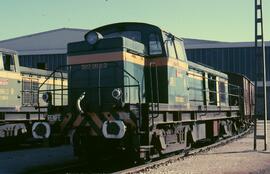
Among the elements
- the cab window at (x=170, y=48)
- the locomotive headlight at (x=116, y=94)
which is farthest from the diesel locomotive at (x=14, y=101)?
the locomotive headlight at (x=116, y=94)

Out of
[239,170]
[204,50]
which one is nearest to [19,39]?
[204,50]

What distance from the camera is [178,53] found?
11.8m

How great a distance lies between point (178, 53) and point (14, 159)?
18.2ft

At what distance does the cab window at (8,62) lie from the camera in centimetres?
1473

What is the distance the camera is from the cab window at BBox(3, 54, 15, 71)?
14726mm

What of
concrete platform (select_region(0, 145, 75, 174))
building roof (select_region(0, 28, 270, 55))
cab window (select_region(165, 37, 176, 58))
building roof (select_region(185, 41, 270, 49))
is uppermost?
building roof (select_region(0, 28, 270, 55))

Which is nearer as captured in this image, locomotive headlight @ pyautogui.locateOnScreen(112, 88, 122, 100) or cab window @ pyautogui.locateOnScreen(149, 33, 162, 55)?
locomotive headlight @ pyautogui.locateOnScreen(112, 88, 122, 100)

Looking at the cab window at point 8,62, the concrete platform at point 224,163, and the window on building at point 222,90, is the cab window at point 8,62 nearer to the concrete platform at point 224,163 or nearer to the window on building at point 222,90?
the concrete platform at point 224,163

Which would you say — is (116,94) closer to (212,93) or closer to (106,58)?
(106,58)

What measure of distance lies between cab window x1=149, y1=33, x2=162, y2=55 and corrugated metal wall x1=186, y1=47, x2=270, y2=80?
38242 mm

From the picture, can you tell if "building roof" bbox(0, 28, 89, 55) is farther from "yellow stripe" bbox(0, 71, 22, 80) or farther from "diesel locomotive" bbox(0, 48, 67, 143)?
"yellow stripe" bbox(0, 71, 22, 80)

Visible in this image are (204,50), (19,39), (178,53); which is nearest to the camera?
(178,53)

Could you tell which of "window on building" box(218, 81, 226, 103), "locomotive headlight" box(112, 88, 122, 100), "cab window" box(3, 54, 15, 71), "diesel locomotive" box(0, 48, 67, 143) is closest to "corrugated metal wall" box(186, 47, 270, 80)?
"window on building" box(218, 81, 226, 103)

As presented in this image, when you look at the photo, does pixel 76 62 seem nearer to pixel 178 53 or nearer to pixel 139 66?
pixel 139 66
